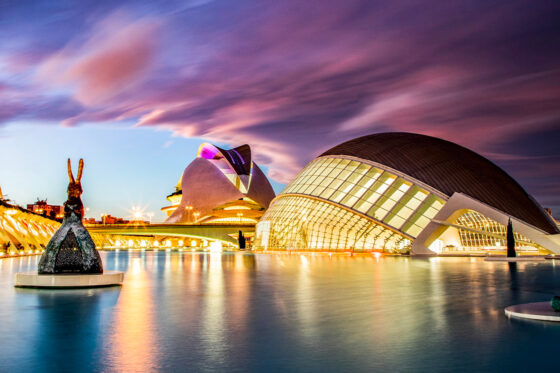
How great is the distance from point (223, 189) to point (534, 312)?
9424 cm

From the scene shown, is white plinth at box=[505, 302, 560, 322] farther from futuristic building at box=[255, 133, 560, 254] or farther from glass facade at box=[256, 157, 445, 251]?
glass facade at box=[256, 157, 445, 251]

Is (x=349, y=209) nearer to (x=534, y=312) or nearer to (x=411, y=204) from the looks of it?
(x=411, y=204)

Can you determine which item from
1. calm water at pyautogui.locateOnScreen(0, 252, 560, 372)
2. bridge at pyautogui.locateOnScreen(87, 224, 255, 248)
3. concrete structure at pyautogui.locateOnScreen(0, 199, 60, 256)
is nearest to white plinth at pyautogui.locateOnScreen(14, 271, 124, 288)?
calm water at pyautogui.locateOnScreen(0, 252, 560, 372)

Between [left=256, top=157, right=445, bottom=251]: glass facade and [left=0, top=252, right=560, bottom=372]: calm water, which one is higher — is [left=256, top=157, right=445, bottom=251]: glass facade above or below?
above

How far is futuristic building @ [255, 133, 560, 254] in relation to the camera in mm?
38125

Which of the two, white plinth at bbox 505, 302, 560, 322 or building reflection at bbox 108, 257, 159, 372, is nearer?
building reflection at bbox 108, 257, 159, 372

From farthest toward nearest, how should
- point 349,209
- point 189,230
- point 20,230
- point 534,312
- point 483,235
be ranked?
point 189,230, point 20,230, point 483,235, point 349,209, point 534,312

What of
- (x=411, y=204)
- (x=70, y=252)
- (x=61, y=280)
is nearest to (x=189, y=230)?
(x=411, y=204)

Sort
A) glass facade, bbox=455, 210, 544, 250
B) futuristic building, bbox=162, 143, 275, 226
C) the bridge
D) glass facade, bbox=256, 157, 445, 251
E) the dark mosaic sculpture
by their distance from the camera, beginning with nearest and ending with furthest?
the dark mosaic sculpture
glass facade, bbox=455, 210, 544, 250
glass facade, bbox=256, 157, 445, 251
the bridge
futuristic building, bbox=162, 143, 275, 226

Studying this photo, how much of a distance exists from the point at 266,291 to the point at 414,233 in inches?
1094

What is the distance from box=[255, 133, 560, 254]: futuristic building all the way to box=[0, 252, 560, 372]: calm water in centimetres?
2687

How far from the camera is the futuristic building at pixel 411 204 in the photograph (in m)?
38.1

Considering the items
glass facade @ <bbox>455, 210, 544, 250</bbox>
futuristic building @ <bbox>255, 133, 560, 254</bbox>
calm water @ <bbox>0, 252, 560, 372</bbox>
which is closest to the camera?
calm water @ <bbox>0, 252, 560, 372</bbox>

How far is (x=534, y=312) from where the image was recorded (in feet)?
27.0
